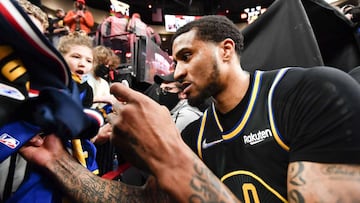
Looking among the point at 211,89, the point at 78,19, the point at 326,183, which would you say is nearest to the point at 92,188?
the point at 326,183

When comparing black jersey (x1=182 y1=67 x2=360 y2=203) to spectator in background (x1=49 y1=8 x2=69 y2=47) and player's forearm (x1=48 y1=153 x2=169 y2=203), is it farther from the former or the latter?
spectator in background (x1=49 y1=8 x2=69 y2=47)

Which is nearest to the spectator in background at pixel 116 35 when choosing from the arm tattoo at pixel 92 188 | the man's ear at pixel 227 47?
the man's ear at pixel 227 47

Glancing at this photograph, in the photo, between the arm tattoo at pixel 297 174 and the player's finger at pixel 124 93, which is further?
the arm tattoo at pixel 297 174

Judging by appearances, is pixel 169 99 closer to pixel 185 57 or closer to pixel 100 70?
pixel 100 70

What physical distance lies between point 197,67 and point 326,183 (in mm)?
819

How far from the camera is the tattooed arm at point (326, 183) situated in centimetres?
88

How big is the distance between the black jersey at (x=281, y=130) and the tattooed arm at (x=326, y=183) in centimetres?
2

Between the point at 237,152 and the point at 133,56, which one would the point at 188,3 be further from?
the point at 237,152

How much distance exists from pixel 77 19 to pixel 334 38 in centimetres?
419

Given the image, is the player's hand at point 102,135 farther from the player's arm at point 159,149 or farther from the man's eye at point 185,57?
the player's arm at point 159,149

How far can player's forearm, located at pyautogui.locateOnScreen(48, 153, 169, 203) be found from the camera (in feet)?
2.38

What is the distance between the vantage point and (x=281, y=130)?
1069 millimetres

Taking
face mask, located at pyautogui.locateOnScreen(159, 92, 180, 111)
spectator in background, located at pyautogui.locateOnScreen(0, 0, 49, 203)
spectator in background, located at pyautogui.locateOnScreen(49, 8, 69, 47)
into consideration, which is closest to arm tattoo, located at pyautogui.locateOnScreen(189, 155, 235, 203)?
spectator in background, located at pyautogui.locateOnScreen(0, 0, 49, 203)

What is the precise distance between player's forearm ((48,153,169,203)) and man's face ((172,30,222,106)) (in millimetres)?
678
